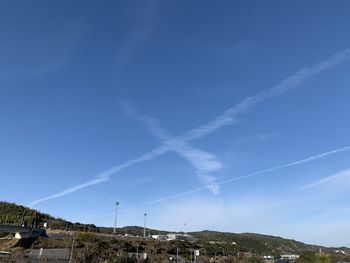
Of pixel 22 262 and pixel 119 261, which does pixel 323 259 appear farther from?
pixel 22 262

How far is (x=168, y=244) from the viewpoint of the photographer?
10888cm

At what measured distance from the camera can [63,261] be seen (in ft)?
138

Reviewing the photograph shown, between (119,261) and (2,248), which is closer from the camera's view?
(119,261)

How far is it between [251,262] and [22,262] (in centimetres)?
5549

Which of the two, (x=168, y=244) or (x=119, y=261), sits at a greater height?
(x=168, y=244)

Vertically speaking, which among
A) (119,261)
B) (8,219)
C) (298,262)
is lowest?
(119,261)

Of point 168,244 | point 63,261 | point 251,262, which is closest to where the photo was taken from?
point 63,261

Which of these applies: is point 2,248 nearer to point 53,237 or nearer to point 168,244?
point 53,237

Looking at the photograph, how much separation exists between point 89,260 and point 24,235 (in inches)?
2543

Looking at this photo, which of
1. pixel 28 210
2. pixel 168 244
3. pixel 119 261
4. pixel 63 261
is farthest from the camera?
pixel 28 210

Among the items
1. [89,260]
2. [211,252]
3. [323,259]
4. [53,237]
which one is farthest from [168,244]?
[89,260]

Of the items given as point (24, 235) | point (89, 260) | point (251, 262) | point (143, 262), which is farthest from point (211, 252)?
point (89, 260)

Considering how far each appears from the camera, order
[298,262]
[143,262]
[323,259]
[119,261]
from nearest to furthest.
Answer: [119,261], [143,262], [323,259], [298,262]

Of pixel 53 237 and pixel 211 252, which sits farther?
pixel 211 252
